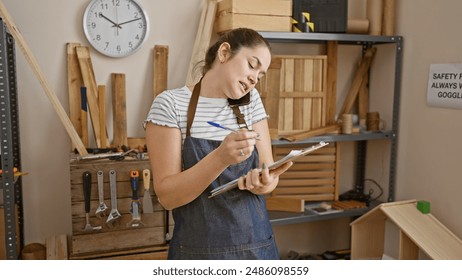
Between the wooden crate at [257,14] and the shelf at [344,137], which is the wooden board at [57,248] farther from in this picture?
the wooden crate at [257,14]

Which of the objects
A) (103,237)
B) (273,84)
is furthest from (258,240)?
(273,84)

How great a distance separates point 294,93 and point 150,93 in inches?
24.3

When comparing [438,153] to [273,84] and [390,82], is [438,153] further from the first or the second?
[273,84]

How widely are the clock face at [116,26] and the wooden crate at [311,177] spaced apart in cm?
77

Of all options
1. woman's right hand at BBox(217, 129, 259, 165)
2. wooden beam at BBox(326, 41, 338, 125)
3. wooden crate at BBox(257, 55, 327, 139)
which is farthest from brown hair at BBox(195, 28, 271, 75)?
wooden beam at BBox(326, 41, 338, 125)

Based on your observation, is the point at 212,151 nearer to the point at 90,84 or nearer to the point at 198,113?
the point at 198,113

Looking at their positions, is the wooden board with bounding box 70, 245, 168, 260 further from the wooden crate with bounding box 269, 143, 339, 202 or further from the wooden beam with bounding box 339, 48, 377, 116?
the wooden beam with bounding box 339, 48, 377, 116

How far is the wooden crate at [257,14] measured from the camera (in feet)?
5.79

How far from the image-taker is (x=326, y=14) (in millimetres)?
1939

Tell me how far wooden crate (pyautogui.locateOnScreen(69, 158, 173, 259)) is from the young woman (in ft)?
2.06

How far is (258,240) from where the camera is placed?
1.06 metres

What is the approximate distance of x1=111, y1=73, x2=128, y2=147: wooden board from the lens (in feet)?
6.07

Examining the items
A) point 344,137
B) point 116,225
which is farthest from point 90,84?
point 344,137

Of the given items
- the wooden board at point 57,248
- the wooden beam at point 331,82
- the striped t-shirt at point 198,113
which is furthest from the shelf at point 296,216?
the striped t-shirt at point 198,113
